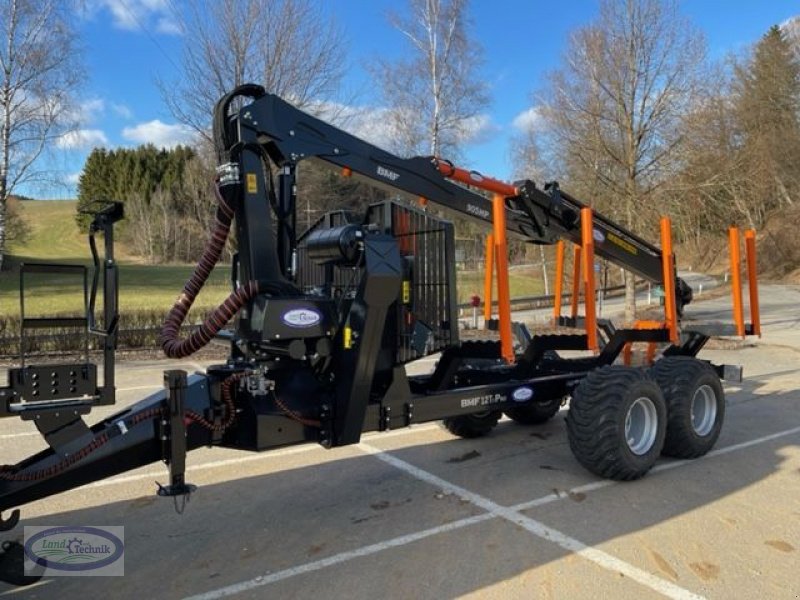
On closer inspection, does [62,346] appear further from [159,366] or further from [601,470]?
[601,470]

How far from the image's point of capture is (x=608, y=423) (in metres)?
5.41

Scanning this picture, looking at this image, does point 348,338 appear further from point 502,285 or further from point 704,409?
point 704,409

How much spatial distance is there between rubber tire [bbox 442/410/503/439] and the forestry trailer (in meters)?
0.70

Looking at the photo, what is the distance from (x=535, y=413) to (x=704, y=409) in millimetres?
1797

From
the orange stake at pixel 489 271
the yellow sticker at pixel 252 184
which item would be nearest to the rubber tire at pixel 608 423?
the orange stake at pixel 489 271

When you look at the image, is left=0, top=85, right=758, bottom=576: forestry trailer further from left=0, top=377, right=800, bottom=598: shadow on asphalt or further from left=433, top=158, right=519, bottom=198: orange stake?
left=0, top=377, right=800, bottom=598: shadow on asphalt

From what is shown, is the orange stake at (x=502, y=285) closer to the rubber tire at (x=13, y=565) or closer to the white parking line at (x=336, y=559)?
the white parking line at (x=336, y=559)

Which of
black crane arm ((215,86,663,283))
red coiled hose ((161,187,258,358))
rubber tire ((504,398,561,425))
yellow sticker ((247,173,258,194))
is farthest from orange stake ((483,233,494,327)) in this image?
red coiled hose ((161,187,258,358))

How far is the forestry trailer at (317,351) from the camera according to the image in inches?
146

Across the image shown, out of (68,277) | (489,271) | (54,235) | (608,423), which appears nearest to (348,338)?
(608,423)

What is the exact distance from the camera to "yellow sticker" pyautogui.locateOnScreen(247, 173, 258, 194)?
4508 millimetres

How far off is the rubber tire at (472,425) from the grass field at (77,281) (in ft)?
6.90

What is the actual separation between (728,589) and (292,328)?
2.94 m

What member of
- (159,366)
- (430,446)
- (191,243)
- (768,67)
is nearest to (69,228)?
(191,243)
